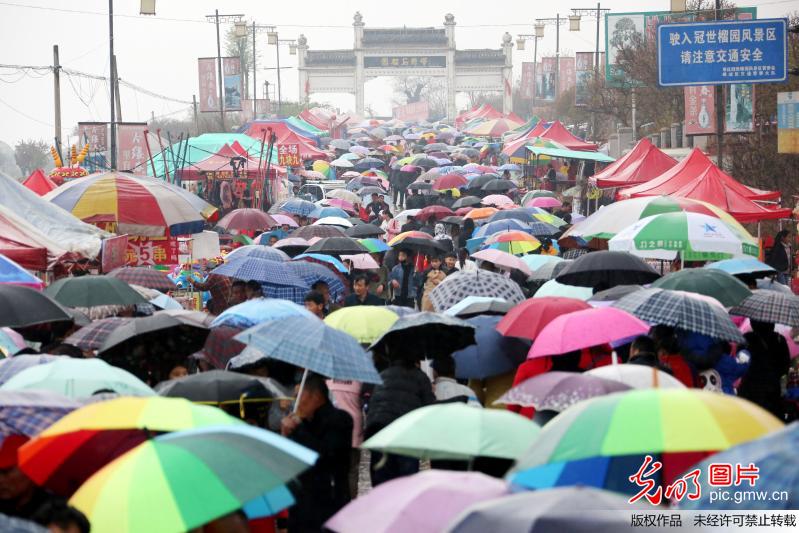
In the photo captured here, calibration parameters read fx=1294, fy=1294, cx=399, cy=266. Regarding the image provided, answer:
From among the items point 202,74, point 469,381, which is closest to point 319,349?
point 469,381

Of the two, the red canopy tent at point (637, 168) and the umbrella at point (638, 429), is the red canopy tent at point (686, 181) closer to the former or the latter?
the red canopy tent at point (637, 168)

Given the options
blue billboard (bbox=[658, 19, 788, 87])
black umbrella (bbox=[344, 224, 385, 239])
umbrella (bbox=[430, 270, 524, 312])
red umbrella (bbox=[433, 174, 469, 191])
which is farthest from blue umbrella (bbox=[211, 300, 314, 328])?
red umbrella (bbox=[433, 174, 469, 191])

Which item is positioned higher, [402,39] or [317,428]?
[402,39]

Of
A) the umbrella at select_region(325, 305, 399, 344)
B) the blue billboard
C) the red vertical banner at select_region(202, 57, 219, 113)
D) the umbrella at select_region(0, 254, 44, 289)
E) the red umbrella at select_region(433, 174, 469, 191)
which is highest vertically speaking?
the red vertical banner at select_region(202, 57, 219, 113)

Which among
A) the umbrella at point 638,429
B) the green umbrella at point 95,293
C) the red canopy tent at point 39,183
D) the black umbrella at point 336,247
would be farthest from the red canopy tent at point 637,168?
the umbrella at point 638,429

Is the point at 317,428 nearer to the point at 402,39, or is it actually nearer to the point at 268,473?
the point at 268,473

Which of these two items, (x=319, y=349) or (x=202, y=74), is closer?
(x=319, y=349)

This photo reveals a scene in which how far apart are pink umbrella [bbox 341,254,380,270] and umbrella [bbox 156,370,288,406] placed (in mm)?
9538

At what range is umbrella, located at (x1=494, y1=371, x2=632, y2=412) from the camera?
5820mm

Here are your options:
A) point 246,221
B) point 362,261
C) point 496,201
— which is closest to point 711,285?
point 362,261

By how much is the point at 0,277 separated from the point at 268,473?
22.2 feet

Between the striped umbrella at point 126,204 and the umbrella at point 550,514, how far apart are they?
39.1ft

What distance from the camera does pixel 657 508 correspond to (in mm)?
4141

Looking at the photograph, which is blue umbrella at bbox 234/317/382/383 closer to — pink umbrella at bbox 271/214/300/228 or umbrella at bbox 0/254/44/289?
umbrella at bbox 0/254/44/289
